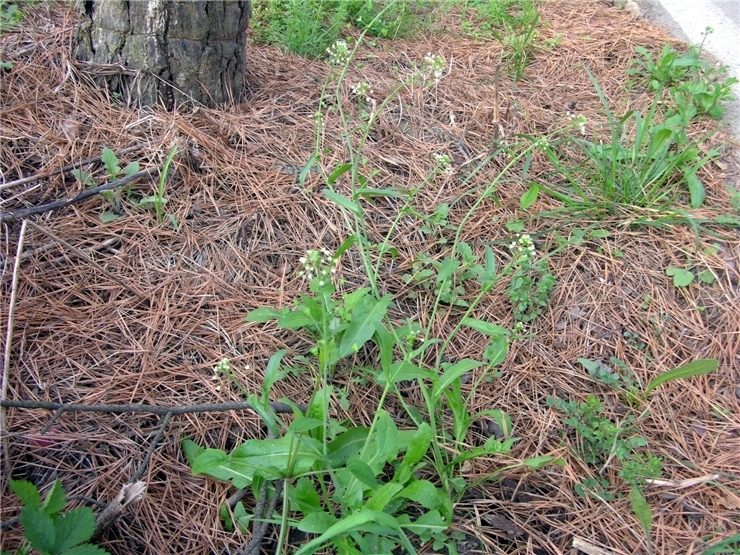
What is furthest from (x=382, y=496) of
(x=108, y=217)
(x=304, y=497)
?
(x=108, y=217)

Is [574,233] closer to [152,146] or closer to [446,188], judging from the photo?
[446,188]

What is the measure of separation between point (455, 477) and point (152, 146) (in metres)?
1.70

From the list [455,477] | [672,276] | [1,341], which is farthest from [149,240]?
[672,276]

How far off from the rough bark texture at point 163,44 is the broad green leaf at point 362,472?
1.83m

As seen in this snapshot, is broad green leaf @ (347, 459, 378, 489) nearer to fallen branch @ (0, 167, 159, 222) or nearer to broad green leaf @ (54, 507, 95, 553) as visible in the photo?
broad green leaf @ (54, 507, 95, 553)

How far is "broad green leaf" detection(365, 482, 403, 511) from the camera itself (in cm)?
150

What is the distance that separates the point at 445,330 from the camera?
6.97 ft

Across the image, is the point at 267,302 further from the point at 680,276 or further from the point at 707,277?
the point at 707,277

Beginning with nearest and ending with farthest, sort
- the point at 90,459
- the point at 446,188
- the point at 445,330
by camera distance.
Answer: the point at 90,459
the point at 445,330
the point at 446,188

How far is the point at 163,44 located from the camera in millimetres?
2447

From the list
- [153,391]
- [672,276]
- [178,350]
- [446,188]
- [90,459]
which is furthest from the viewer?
[446,188]

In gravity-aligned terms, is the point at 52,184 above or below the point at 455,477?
above

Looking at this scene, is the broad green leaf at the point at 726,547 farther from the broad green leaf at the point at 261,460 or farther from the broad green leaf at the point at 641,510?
the broad green leaf at the point at 261,460

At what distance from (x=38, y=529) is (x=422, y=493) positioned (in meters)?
0.93
